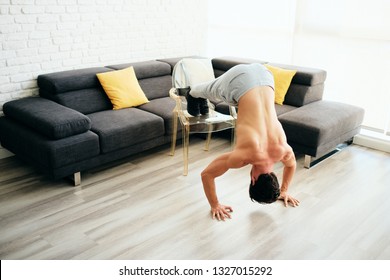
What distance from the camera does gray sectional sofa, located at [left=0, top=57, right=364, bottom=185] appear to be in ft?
9.95

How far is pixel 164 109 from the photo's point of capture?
3826 mm

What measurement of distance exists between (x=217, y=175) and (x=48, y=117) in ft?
5.00

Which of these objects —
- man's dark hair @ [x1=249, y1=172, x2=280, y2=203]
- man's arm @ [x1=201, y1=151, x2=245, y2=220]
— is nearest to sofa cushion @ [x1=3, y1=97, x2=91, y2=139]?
man's arm @ [x1=201, y1=151, x2=245, y2=220]

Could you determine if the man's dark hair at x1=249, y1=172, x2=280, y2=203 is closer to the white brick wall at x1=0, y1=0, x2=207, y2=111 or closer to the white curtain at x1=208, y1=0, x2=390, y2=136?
the white curtain at x1=208, y1=0, x2=390, y2=136

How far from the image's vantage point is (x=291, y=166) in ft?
8.98

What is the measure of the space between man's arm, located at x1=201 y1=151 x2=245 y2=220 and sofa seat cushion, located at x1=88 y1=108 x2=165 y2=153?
1.05 meters

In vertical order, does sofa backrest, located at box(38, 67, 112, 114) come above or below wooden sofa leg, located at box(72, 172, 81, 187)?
above

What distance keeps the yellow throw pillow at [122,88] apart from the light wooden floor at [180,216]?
0.67m

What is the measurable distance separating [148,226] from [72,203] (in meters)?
0.69

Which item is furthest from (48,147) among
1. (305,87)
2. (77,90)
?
(305,87)

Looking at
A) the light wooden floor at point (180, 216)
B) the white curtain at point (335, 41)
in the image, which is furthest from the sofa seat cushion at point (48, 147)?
the white curtain at point (335, 41)

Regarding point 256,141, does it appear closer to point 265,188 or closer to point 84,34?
point 265,188

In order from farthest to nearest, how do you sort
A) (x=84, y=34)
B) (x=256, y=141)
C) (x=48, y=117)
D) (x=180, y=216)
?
(x=84, y=34) < (x=48, y=117) < (x=180, y=216) < (x=256, y=141)

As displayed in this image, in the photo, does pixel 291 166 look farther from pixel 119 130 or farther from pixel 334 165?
pixel 119 130
